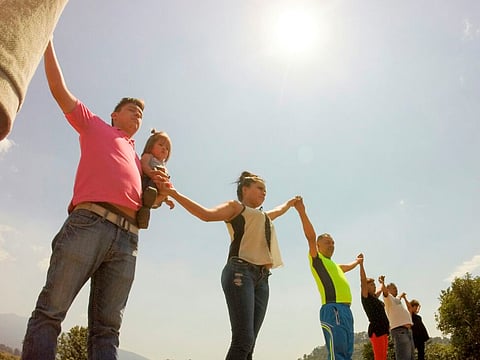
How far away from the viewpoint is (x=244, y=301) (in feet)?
12.2

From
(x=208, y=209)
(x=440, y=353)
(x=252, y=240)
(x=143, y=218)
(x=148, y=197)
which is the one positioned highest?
(x=440, y=353)

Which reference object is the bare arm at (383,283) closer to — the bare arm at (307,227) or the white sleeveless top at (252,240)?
the bare arm at (307,227)

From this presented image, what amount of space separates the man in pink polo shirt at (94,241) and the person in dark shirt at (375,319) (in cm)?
685

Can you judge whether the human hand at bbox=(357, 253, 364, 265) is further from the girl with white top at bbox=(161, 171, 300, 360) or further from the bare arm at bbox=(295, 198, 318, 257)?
the girl with white top at bbox=(161, 171, 300, 360)

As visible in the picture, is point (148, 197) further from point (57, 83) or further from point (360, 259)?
point (360, 259)

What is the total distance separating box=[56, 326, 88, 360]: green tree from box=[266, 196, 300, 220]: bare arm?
104 feet

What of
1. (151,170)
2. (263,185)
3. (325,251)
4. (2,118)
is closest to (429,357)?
(325,251)

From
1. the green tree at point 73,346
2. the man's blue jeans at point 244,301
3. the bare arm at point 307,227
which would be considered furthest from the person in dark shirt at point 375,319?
the green tree at point 73,346

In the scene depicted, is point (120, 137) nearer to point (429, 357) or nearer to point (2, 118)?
point (2, 118)

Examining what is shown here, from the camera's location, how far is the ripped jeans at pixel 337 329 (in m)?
Answer: 5.49

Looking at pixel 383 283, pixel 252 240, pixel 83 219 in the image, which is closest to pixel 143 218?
pixel 83 219

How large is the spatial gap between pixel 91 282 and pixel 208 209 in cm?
149

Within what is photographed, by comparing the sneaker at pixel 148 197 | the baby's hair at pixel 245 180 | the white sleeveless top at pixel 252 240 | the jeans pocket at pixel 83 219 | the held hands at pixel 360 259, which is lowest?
the jeans pocket at pixel 83 219

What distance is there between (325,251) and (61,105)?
5.08 metres
